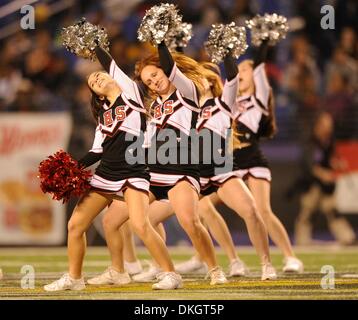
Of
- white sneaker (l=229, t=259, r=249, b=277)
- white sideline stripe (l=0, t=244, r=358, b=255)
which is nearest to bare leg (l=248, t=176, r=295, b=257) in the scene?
white sneaker (l=229, t=259, r=249, b=277)

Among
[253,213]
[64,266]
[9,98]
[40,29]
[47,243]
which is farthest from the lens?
[40,29]

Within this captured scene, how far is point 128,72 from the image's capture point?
1327 centimetres

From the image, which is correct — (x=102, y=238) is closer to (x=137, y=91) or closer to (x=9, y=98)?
(x=9, y=98)

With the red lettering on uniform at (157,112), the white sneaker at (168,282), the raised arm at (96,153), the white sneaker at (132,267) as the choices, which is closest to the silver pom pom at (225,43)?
the red lettering on uniform at (157,112)

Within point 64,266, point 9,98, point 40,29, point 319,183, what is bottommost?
point 64,266

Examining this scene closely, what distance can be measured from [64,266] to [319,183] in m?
3.91

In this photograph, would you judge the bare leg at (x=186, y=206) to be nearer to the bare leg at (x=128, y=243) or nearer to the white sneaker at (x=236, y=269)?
the white sneaker at (x=236, y=269)

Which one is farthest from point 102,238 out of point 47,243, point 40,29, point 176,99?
point 176,99

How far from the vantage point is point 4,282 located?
8.27 metres

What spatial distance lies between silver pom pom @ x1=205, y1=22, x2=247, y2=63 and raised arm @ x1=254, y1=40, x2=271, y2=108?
2.98 ft

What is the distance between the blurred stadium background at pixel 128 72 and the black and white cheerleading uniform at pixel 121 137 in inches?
184

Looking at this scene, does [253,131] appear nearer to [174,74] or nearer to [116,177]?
[174,74]

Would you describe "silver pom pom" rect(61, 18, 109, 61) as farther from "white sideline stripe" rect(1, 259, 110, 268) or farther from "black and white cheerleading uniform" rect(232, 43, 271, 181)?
"white sideline stripe" rect(1, 259, 110, 268)

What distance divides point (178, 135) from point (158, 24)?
837 mm
